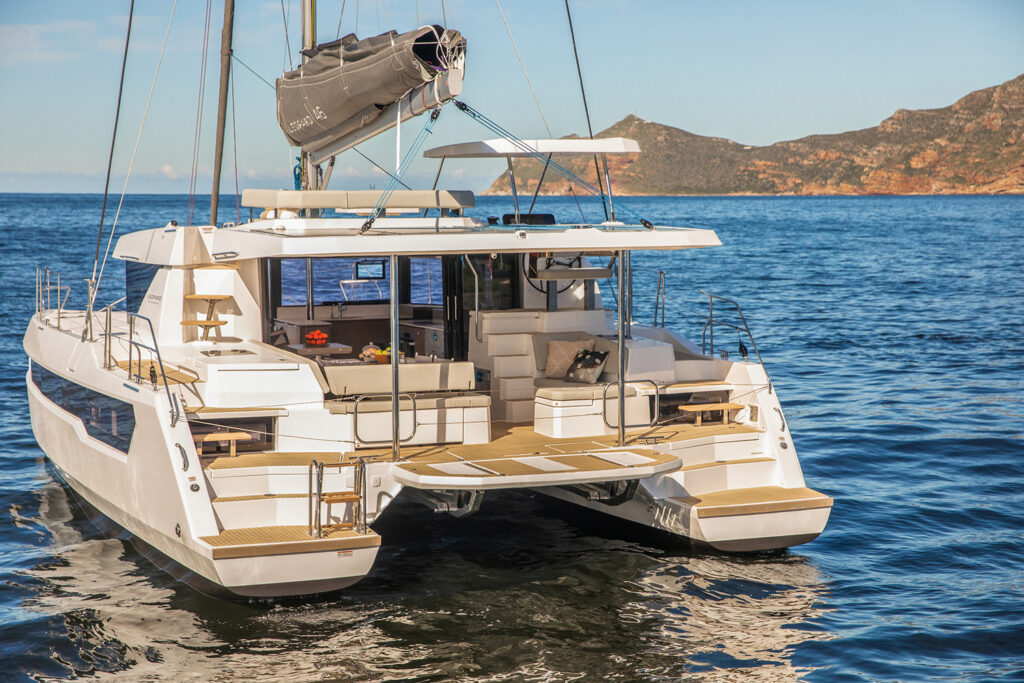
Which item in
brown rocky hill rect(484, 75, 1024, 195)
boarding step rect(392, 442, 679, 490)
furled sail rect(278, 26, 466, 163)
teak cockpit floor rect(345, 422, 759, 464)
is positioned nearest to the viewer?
boarding step rect(392, 442, 679, 490)

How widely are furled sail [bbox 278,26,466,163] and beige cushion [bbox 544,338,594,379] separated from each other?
2.86 m

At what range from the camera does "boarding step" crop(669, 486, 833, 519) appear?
9.75m

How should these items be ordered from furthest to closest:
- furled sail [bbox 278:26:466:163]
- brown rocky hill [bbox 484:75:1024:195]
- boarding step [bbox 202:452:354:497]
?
brown rocky hill [bbox 484:75:1024:195]
furled sail [bbox 278:26:466:163]
boarding step [bbox 202:452:354:497]

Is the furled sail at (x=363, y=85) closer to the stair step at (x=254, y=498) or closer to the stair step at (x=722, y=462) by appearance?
the stair step at (x=254, y=498)

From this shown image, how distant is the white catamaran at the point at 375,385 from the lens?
8.89 meters

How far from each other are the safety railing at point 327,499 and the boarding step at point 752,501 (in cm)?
290

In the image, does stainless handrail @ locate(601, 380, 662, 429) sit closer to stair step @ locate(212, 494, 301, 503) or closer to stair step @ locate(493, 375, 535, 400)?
stair step @ locate(493, 375, 535, 400)

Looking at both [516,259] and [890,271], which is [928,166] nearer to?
[890,271]

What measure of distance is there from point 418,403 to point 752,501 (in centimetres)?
314

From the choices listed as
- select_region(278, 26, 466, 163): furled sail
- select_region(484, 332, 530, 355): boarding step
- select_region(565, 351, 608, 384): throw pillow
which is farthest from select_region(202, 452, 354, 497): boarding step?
select_region(278, 26, 466, 163): furled sail

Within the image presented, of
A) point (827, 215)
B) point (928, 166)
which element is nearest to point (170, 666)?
point (827, 215)

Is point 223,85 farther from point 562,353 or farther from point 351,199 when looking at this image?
point 562,353

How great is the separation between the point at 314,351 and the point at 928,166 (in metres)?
172

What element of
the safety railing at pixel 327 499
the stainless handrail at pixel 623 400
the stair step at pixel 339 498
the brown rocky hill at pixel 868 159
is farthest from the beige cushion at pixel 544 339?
the brown rocky hill at pixel 868 159
